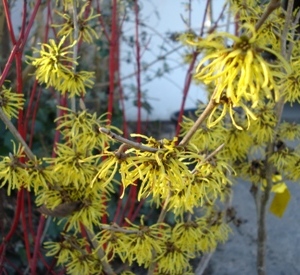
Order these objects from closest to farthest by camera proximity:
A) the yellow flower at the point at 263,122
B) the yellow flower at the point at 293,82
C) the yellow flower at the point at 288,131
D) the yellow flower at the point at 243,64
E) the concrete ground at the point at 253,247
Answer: the yellow flower at the point at 243,64, the yellow flower at the point at 293,82, the yellow flower at the point at 263,122, the yellow flower at the point at 288,131, the concrete ground at the point at 253,247

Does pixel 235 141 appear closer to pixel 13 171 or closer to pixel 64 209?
pixel 64 209

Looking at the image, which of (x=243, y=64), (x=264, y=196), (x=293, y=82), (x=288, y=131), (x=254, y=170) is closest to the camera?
(x=243, y=64)

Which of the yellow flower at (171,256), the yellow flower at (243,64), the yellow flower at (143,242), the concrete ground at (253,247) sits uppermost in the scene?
the yellow flower at (243,64)

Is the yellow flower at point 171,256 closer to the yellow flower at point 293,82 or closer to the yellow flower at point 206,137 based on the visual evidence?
the yellow flower at point 206,137

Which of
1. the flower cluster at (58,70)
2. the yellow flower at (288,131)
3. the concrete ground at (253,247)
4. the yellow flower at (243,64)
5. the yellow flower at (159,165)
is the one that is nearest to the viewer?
the yellow flower at (243,64)

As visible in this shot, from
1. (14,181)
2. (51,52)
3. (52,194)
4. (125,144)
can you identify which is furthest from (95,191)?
(125,144)

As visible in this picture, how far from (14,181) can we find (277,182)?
1.08 meters

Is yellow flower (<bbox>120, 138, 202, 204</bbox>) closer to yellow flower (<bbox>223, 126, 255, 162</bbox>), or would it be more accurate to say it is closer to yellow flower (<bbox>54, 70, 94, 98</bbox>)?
yellow flower (<bbox>54, 70, 94, 98</bbox>)

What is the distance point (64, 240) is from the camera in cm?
208

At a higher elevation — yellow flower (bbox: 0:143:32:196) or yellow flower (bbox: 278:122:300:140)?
yellow flower (bbox: 278:122:300:140)

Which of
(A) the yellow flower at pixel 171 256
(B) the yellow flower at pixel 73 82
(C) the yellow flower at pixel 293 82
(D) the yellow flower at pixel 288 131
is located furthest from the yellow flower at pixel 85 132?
(D) the yellow flower at pixel 288 131

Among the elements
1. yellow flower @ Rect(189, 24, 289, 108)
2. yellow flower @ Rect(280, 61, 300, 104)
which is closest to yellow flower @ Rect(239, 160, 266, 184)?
yellow flower @ Rect(280, 61, 300, 104)

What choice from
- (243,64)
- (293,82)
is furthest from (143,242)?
(243,64)

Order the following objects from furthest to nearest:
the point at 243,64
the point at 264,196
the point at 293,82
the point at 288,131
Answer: the point at 264,196
the point at 288,131
the point at 293,82
the point at 243,64
